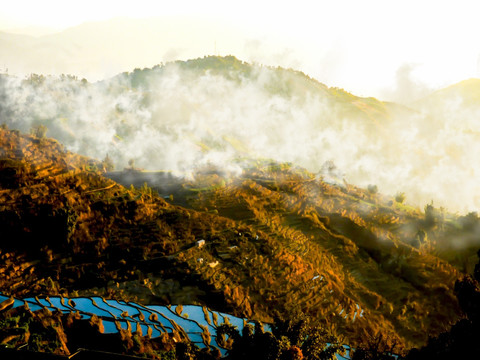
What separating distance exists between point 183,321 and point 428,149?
417ft

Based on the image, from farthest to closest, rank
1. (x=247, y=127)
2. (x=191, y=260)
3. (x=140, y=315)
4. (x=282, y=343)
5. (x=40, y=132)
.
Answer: (x=247, y=127) < (x=40, y=132) < (x=191, y=260) < (x=140, y=315) < (x=282, y=343)

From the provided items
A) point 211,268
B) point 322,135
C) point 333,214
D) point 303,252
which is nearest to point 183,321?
point 211,268

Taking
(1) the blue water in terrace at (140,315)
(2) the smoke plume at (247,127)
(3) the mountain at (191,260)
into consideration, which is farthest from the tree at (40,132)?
(2) the smoke plume at (247,127)

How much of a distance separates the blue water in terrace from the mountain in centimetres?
152

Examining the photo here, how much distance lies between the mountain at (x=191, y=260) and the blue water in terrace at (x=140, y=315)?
4.99 ft

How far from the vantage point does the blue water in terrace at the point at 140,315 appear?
10977mm

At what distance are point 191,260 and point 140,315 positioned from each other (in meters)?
5.49

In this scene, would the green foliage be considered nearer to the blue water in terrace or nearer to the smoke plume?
the blue water in terrace

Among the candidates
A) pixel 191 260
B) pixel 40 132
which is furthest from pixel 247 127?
pixel 191 260

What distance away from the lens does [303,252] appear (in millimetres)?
22703

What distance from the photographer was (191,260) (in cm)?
1708

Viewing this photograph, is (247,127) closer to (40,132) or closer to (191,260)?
(40,132)

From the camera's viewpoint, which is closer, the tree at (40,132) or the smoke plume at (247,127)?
the tree at (40,132)

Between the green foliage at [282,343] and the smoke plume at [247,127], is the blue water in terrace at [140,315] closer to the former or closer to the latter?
the green foliage at [282,343]
